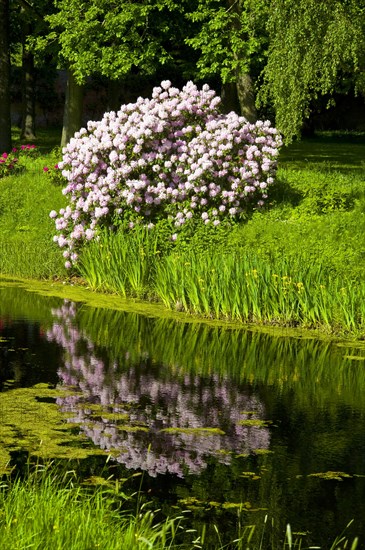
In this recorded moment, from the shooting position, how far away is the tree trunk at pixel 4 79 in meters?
31.9

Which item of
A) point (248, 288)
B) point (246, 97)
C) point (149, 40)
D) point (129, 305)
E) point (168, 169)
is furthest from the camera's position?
point (149, 40)

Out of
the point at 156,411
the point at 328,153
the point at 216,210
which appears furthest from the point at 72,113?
the point at 156,411

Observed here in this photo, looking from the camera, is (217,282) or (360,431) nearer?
(360,431)

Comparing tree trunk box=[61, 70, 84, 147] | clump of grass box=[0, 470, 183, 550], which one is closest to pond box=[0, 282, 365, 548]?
clump of grass box=[0, 470, 183, 550]

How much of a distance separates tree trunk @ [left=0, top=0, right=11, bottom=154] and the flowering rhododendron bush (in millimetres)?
11568

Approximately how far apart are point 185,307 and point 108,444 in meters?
7.40

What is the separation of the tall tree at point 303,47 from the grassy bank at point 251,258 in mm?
1524

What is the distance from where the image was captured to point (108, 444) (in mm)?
10008

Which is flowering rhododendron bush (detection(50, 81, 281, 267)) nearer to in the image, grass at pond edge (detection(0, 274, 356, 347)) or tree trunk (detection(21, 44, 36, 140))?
grass at pond edge (detection(0, 274, 356, 347))

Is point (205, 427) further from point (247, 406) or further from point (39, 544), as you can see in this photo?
point (39, 544)

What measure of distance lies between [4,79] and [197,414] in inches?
901

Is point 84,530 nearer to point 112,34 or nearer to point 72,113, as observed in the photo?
point 112,34

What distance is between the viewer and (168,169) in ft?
67.1

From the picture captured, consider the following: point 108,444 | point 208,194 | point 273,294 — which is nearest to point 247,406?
point 108,444
